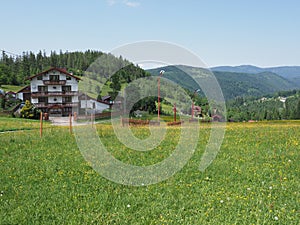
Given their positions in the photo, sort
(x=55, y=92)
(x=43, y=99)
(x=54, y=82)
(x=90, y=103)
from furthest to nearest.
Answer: (x=90, y=103)
(x=55, y=92)
(x=43, y=99)
(x=54, y=82)

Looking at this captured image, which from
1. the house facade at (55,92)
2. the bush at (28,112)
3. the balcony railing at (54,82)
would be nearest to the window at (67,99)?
the house facade at (55,92)

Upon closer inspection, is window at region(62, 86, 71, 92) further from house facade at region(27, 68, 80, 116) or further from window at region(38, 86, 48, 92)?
window at region(38, 86, 48, 92)

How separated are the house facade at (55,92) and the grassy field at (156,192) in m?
63.3

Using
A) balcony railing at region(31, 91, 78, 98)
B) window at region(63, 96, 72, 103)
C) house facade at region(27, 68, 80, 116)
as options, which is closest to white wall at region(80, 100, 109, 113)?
house facade at region(27, 68, 80, 116)

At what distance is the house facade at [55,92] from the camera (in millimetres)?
75250

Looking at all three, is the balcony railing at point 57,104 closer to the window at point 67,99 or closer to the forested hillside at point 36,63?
the window at point 67,99

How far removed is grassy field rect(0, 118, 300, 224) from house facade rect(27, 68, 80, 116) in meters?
63.3

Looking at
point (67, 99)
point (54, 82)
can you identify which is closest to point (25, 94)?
point (54, 82)

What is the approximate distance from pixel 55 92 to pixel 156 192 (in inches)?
2794

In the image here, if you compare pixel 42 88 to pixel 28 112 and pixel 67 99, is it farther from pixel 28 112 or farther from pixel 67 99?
pixel 28 112

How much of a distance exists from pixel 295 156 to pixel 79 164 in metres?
8.76

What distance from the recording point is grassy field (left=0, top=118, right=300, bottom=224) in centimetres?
755

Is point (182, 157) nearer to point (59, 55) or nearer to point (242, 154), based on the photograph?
point (242, 154)

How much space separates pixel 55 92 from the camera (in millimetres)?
76250
